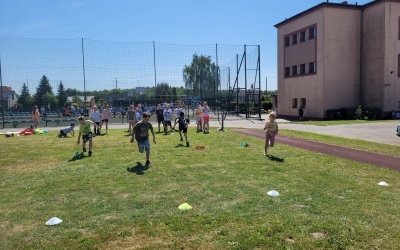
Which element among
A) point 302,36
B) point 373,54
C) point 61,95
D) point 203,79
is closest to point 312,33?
point 302,36

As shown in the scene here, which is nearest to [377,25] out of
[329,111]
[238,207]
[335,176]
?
→ [329,111]

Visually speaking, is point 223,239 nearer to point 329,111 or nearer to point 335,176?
point 335,176

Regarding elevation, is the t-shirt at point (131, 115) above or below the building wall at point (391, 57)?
below

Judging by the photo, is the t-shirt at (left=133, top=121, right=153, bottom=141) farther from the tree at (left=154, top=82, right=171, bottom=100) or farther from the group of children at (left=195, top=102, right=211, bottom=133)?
the tree at (left=154, top=82, right=171, bottom=100)

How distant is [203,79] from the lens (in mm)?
38688

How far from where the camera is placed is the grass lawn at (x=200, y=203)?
5023 mm

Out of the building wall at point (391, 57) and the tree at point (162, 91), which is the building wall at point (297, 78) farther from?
the tree at point (162, 91)

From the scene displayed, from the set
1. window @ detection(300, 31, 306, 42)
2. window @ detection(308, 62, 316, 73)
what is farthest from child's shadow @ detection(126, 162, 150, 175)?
window @ detection(300, 31, 306, 42)

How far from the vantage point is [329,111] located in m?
35.1

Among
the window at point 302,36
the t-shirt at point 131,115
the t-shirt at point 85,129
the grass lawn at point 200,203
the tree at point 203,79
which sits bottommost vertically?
the grass lawn at point 200,203

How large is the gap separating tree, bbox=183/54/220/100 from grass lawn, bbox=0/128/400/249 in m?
26.3

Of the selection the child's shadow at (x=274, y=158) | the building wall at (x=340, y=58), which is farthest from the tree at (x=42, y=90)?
the building wall at (x=340, y=58)

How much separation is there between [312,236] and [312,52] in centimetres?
3448

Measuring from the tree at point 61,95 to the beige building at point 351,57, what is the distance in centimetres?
2356
